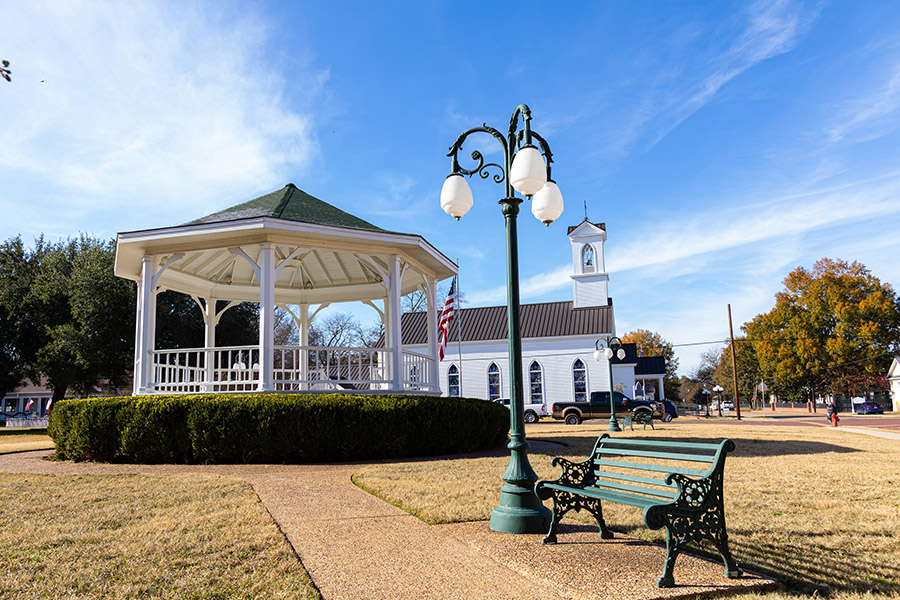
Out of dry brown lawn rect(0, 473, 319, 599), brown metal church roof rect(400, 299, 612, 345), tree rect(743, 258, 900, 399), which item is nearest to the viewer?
dry brown lawn rect(0, 473, 319, 599)

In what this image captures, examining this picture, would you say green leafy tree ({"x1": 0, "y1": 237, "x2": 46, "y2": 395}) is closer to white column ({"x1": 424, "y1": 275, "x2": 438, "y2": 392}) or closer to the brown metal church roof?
the brown metal church roof

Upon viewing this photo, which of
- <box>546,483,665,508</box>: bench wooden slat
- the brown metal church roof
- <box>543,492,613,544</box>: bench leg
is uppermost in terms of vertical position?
the brown metal church roof

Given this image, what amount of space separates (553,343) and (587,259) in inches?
265

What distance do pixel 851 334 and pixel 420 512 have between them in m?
56.4

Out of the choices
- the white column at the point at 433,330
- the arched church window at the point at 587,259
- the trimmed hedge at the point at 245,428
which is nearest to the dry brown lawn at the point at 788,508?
the trimmed hedge at the point at 245,428

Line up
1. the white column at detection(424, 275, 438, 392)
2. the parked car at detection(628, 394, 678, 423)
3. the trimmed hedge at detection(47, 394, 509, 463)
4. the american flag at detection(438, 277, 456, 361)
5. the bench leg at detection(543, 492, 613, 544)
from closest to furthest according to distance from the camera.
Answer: the bench leg at detection(543, 492, 613, 544) < the trimmed hedge at detection(47, 394, 509, 463) < the white column at detection(424, 275, 438, 392) < the american flag at detection(438, 277, 456, 361) < the parked car at detection(628, 394, 678, 423)

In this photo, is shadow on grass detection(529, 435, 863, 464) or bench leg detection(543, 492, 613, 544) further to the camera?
shadow on grass detection(529, 435, 863, 464)

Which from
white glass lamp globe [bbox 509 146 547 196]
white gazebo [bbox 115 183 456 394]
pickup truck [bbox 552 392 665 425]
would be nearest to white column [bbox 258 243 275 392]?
white gazebo [bbox 115 183 456 394]

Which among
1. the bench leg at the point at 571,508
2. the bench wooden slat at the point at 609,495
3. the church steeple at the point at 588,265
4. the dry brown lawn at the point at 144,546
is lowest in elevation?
the dry brown lawn at the point at 144,546

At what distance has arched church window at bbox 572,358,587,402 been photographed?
39.2m

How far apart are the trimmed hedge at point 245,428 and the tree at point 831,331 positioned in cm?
5059

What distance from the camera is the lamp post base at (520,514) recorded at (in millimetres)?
5086

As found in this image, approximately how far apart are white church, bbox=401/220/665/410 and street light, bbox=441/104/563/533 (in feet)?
107

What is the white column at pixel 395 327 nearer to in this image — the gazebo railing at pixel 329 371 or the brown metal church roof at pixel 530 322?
the gazebo railing at pixel 329 371
